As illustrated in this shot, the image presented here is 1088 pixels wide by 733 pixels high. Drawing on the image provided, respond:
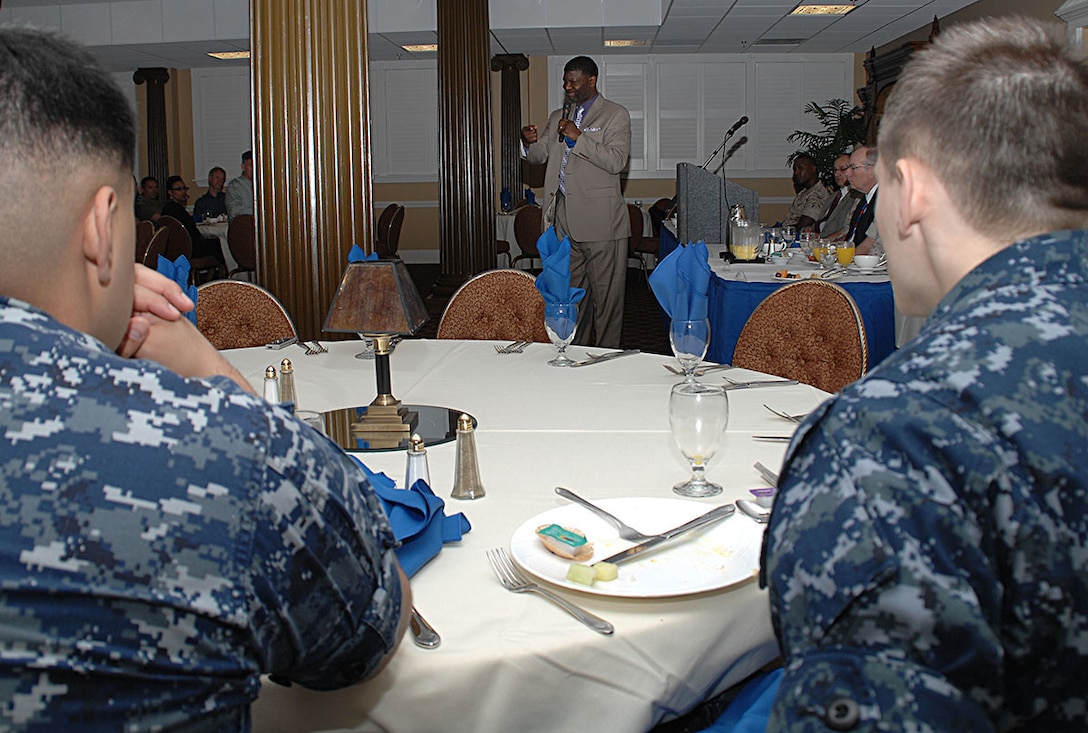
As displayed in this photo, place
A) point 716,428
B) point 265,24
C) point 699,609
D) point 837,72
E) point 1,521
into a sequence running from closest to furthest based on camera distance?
point 1,521
point 699,609
point 716,428
point 265,24
point 837,72

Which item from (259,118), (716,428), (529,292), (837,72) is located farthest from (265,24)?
(837,72)

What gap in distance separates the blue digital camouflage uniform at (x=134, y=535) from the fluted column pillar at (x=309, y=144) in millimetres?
2841

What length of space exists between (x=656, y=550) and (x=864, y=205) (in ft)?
14.8

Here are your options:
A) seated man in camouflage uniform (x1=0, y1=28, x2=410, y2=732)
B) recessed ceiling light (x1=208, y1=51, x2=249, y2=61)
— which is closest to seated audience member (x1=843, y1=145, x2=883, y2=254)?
seated man in camouflage uniform (x1=0, y1=28, x2=410, y2=732)

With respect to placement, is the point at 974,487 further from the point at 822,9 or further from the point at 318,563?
the point at 822,9

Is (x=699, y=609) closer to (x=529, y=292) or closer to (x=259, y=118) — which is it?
(x=529, y=292)

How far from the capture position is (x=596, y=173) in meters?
5.07

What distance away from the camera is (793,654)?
64cm

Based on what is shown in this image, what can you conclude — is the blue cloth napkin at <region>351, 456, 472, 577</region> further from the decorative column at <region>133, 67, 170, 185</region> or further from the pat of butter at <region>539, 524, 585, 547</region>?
the decorative column at <region>133, 67, 170, 185</region>

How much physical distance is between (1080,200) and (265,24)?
315 centimetres

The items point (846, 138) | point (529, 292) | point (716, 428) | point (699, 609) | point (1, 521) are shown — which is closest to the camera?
point (1, 521)

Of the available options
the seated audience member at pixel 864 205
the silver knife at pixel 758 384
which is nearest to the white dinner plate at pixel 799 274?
the seated audience member at pixel 864 205

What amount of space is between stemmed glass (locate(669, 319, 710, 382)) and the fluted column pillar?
1.74 meters

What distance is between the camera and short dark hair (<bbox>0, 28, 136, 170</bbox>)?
0.67m
